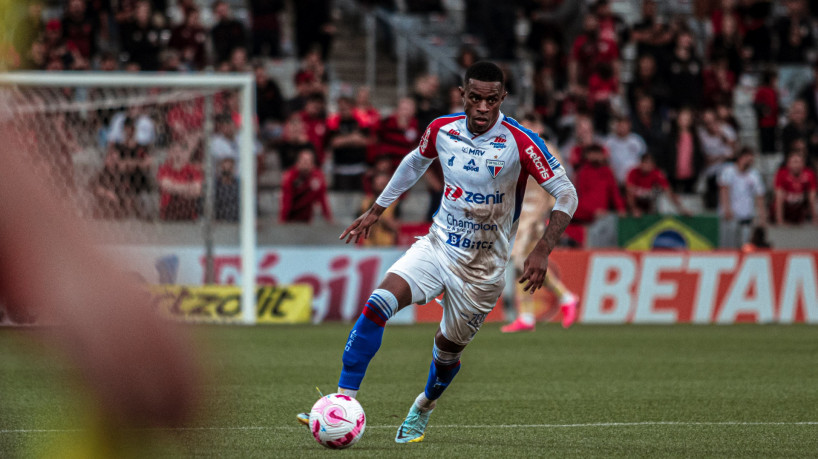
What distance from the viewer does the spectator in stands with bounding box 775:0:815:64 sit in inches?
899

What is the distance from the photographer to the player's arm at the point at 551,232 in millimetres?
5895

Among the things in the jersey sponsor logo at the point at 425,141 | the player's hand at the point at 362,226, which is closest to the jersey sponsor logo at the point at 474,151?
the jersey sponsor logo at the point at 425,141

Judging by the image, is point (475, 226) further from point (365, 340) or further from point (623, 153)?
point (623, 153)

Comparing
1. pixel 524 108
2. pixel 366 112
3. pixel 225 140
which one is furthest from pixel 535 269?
pixel 524 108

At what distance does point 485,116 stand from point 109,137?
9311mm

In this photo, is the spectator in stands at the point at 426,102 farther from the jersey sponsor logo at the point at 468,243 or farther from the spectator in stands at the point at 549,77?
the jersey sponsor logo at the point at 468,243

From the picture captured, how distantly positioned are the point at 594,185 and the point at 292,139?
4.46 metres

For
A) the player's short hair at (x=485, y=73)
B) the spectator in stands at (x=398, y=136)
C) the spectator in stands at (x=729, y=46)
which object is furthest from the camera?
the spectator in stands at (x=729, y=46)

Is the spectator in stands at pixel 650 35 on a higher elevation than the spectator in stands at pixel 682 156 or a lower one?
higher

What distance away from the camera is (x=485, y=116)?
6.52 m

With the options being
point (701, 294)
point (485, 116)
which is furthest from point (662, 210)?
point (485, 116)

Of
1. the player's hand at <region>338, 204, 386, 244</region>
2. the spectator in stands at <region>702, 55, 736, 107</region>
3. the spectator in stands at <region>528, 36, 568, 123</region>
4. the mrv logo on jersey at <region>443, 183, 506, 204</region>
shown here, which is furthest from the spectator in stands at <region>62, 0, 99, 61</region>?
the mrv logo on jersey at <region>443, 183, 506, 204</region>

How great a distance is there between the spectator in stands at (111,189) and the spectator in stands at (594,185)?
6516mm

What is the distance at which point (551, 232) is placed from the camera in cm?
627
